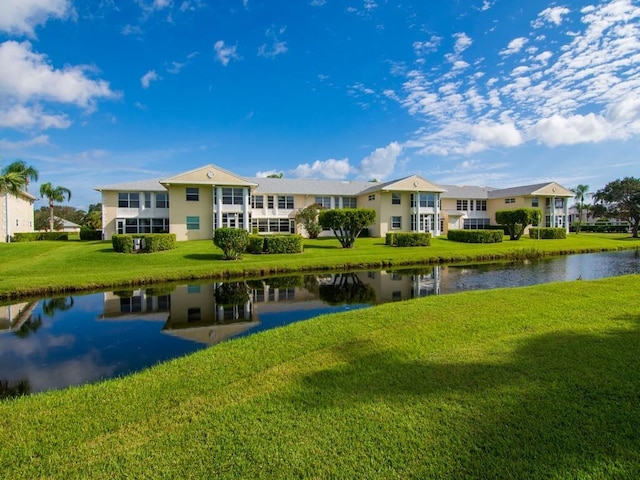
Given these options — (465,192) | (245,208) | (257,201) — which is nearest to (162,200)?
(245,208)

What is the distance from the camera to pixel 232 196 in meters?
32.8

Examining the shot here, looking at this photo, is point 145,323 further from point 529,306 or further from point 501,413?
point 529,306

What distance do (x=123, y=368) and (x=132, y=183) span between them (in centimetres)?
3163

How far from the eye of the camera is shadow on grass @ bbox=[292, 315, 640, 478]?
122 inches

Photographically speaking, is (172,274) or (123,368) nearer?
(123,368)

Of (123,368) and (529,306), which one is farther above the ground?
(529,306)

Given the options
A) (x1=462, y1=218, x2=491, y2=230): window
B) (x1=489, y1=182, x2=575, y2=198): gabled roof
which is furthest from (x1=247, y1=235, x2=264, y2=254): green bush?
(x1=489, y1=182, x2=575, y2=198): gabled roof

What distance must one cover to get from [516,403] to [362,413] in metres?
1.68

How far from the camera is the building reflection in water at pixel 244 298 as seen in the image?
31.0ft

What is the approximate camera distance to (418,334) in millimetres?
6594

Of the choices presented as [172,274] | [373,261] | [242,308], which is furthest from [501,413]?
[373,261]

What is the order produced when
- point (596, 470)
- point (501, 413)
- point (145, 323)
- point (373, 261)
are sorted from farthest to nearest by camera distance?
point (373, 261), point (145, 323), point (501, 413), point (596, 470)

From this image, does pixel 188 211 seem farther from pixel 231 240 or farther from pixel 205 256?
pixel 231 240

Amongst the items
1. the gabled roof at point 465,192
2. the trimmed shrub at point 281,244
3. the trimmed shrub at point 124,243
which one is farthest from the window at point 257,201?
the gabled roof at point 465,192
